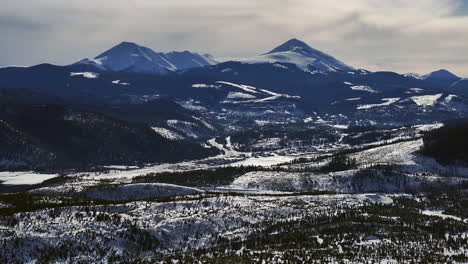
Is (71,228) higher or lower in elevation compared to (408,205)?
higher

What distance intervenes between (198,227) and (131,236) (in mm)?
18589

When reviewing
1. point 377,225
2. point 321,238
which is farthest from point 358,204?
point 321,238

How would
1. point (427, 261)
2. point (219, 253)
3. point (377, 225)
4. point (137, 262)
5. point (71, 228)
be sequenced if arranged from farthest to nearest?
1. point (377, 225)
2. point (71, 228)
3. point (219, 253)
4. point (137, 262)
5. point (427, 261)

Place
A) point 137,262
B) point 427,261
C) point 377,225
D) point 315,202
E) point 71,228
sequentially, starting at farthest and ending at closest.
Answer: point 315,202 < point 377,225 < point 71,228 < point 137,262 < point 427,261

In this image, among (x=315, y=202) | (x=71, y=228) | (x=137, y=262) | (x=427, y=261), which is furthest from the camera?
(x=315, y=202)

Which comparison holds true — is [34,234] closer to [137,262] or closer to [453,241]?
[137,262]

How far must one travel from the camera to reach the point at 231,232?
5103 inches

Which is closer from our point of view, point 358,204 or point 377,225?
point 377,225

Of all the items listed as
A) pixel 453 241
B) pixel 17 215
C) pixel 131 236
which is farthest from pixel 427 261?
pixel 17 215

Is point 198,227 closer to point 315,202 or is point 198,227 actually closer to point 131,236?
point 131,236

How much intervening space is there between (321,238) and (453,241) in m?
29.0

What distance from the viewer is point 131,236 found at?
119 metres

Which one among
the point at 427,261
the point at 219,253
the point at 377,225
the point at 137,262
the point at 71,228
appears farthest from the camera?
the point at 377,225

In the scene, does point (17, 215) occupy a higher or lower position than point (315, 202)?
higher
